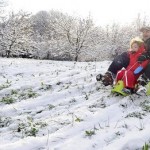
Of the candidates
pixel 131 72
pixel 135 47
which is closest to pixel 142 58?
pixel 131 72

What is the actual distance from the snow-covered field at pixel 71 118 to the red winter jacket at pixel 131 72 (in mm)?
358

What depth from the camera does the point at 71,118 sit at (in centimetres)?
550

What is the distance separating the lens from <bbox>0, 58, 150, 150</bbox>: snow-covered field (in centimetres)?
440

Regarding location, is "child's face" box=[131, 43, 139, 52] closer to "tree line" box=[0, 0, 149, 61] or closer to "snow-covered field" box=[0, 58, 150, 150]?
"snow-covered field" box=[0, 58, 150, 150]

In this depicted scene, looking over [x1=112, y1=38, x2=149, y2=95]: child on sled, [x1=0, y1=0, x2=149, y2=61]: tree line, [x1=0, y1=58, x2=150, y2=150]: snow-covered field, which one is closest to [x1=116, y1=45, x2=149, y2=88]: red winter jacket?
[x1=112, y1=38, x2=149, y2=95]: child on sled

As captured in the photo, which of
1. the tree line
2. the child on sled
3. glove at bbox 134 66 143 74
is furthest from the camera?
the tree line

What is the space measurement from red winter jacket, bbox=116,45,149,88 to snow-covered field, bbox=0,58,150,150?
36 centimetres

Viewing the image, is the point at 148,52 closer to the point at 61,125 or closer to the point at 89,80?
the point at 89,80

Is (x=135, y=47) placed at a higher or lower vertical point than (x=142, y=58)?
higher

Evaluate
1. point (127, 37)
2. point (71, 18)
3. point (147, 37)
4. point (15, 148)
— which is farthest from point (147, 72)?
point (127, 37)

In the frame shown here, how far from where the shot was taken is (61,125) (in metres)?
5.23

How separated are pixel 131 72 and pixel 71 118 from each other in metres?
1.94

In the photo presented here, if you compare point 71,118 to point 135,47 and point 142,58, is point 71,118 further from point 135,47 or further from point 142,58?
point 135,47

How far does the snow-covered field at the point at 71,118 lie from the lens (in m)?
4.40
